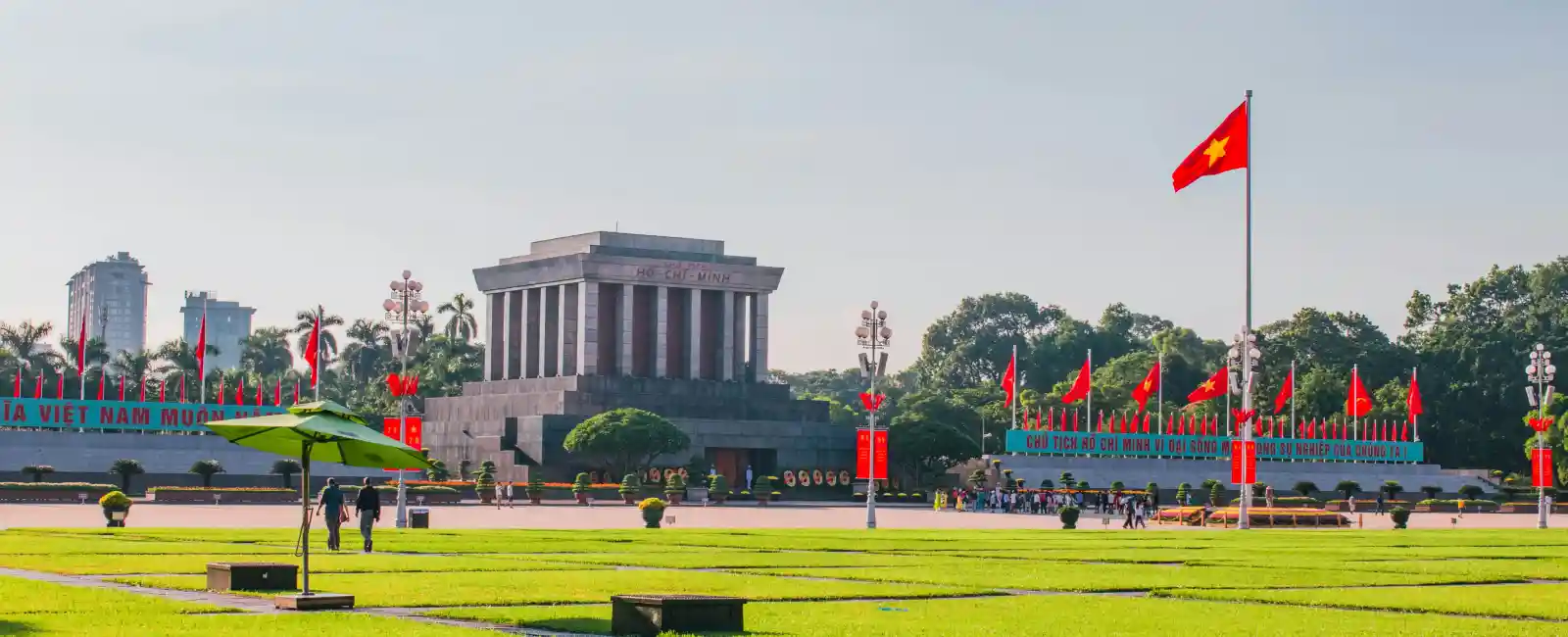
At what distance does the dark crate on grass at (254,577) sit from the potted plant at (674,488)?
67.1 m

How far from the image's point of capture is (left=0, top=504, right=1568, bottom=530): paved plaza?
58.1 m

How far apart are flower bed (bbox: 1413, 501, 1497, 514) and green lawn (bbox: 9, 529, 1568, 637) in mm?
48287

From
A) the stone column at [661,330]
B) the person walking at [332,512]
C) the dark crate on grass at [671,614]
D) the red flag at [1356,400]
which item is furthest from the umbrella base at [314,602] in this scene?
the stone column at [661,330]

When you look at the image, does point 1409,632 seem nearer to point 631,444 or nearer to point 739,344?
point 631,444

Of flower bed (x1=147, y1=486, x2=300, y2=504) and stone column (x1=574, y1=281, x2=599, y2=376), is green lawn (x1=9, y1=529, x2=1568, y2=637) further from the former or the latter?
stone column (x1=574, y1=281, x2=599, y2=376)

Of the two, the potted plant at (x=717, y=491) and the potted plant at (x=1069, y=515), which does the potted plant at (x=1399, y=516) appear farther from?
the potted plant at (x=717, y=491)

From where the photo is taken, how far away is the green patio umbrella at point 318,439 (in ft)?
78.3

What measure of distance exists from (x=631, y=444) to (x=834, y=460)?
643 inches

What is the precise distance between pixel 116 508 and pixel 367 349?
113 m

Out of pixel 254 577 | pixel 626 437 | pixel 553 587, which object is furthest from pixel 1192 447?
pixel 254 577

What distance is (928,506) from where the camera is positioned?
99250 millimetres

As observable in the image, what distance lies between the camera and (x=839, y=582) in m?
31.0

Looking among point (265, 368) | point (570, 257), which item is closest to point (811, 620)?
point (570, 257)

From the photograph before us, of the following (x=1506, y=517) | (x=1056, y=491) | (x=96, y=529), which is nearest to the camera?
(x=96, y=529)
